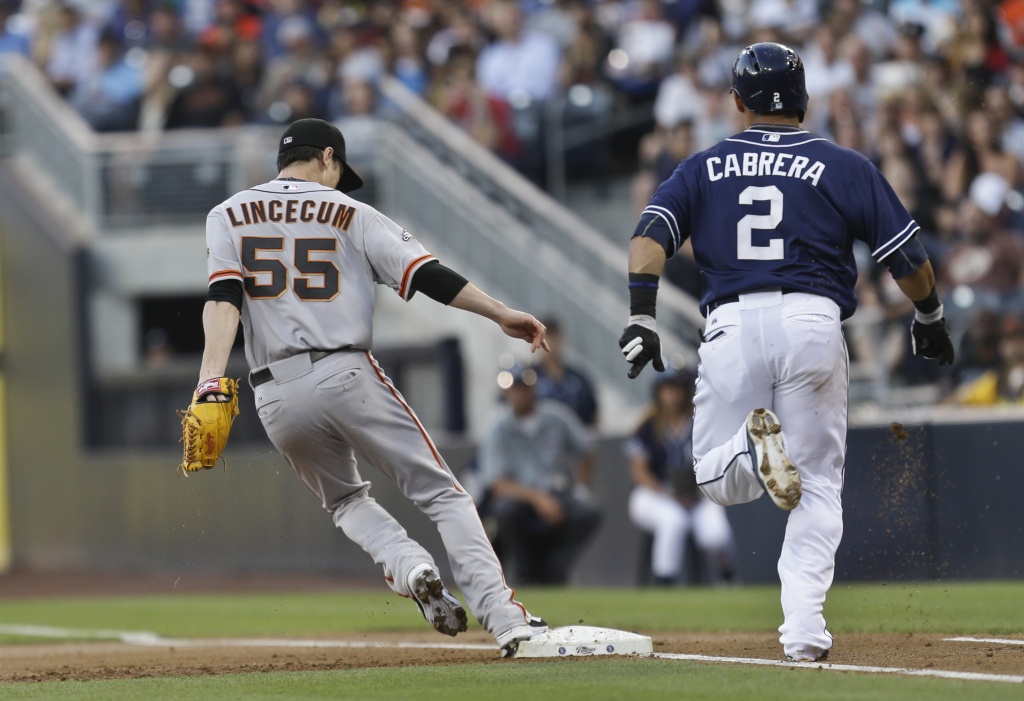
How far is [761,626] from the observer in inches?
334

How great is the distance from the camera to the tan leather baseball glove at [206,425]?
6234mm

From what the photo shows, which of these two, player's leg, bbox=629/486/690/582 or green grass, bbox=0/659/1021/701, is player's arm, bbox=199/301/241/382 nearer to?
green grass, bbox=0/659/1021/701

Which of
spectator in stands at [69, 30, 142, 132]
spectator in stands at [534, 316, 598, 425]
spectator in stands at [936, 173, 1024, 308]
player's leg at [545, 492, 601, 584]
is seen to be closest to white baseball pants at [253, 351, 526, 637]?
player's leg at [545, 492, 601, 584]

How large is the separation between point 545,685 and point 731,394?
4.74ft

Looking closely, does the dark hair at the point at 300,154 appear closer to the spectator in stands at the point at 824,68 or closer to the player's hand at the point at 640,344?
the player's hand at the point at 640,344

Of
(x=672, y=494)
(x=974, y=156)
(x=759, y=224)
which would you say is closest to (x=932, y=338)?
(x=759, y=224)

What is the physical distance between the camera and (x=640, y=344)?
6.19 m

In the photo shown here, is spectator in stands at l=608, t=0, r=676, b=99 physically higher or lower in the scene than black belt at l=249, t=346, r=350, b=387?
higher

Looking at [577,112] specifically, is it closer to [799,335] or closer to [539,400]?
[539,400]

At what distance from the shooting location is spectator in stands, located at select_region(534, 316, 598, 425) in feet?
43.4

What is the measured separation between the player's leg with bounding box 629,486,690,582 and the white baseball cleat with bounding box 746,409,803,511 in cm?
666

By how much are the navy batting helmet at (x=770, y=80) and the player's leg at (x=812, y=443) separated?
811mm

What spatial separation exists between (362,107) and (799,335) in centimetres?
1128

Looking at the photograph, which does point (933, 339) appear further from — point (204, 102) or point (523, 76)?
point (204, 102)
